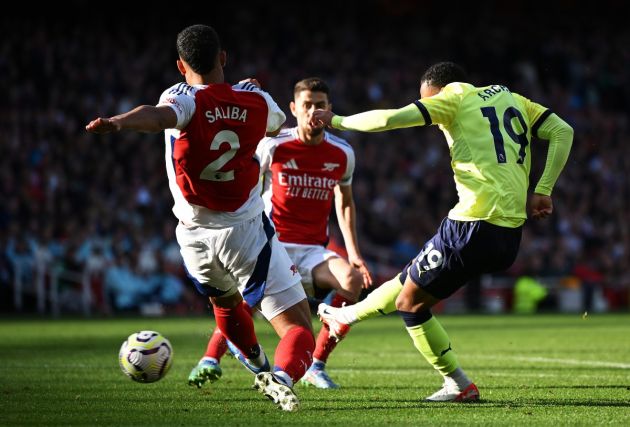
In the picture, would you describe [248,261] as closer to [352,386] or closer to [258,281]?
[258,281]

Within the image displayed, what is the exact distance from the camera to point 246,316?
24.4 feet

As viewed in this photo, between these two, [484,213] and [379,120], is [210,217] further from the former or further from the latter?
[484,213]

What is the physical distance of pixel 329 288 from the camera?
29.8 feet

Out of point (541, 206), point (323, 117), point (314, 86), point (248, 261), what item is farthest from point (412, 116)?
point (314, 86)

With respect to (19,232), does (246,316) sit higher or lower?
higher

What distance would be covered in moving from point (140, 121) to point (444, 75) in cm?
248

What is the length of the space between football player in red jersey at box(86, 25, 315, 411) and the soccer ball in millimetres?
787

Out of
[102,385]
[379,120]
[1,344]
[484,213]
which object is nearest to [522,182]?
[484,213]

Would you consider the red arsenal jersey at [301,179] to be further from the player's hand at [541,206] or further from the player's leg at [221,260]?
the player's hand at [541,206]

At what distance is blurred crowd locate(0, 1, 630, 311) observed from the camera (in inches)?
875

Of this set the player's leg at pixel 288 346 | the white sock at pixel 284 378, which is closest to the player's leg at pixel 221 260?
the player's leg at pixel 288 346

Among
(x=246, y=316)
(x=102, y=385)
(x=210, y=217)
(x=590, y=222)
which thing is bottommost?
(x=590, y=222)

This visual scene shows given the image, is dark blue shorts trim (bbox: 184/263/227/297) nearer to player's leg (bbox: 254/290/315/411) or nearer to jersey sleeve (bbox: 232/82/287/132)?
player's leg (bbox: 254/290/315/411)

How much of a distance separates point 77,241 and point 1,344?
8.97m
